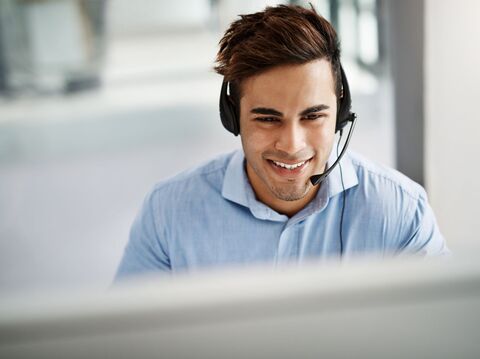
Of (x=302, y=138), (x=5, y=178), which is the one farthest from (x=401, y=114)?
Result: (x=5, y=178)

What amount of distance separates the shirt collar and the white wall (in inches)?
13.0

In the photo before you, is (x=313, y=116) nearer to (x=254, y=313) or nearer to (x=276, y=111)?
(x=276, y=111)

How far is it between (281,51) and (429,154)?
602mm

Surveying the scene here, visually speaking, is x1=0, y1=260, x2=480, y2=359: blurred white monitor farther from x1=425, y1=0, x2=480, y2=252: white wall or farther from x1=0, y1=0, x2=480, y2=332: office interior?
x1=425, y1=0, x2=480, y2=252: white wall

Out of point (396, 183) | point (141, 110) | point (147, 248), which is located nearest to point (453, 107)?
point (396, 183)

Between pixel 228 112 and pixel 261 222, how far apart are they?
0.77ft

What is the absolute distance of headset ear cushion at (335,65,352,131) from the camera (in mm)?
1027

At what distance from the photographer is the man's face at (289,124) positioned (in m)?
0.96

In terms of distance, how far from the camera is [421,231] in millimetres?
1019

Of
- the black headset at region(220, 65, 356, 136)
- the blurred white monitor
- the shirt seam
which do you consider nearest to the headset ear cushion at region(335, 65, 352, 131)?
the black headset at region(220, 65, 356, 136)

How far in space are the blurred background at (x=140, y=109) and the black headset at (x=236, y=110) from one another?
115mm

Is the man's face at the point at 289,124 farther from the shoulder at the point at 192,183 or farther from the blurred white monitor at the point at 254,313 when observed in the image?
the blurred white monitor at the point at 254,313

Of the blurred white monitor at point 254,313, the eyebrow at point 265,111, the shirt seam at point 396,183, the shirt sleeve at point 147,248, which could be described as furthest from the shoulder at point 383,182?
the blurred white monitor at point 254,313

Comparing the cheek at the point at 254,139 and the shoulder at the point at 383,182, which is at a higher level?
the cheek at the point at 254,139
